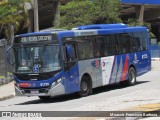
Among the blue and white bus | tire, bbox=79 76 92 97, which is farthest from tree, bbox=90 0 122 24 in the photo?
tire, bbox=79 76 92 97

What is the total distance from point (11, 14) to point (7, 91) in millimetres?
13170

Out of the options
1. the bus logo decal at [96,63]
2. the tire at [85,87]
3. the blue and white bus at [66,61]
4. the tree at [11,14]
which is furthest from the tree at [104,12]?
the tire at [85,87]

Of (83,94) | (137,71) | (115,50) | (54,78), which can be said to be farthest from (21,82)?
(137,71)

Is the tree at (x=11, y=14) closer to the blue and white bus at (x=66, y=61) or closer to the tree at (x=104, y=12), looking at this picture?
the tree at (x=104, y=12)

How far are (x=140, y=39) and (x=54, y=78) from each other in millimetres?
7849

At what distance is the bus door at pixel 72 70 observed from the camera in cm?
1822

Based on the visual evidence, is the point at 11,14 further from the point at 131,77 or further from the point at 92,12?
the point at 131,77

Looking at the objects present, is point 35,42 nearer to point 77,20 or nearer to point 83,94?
point 83,94

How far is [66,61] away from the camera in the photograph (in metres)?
18.2

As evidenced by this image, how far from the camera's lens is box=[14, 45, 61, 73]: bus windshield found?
18031 mm

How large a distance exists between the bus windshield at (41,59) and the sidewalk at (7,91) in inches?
160

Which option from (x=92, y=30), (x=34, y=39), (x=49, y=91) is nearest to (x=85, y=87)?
(x=49, y=91)

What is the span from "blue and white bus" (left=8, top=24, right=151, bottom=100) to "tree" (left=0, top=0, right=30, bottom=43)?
51.1 feet

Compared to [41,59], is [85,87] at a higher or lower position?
lower
